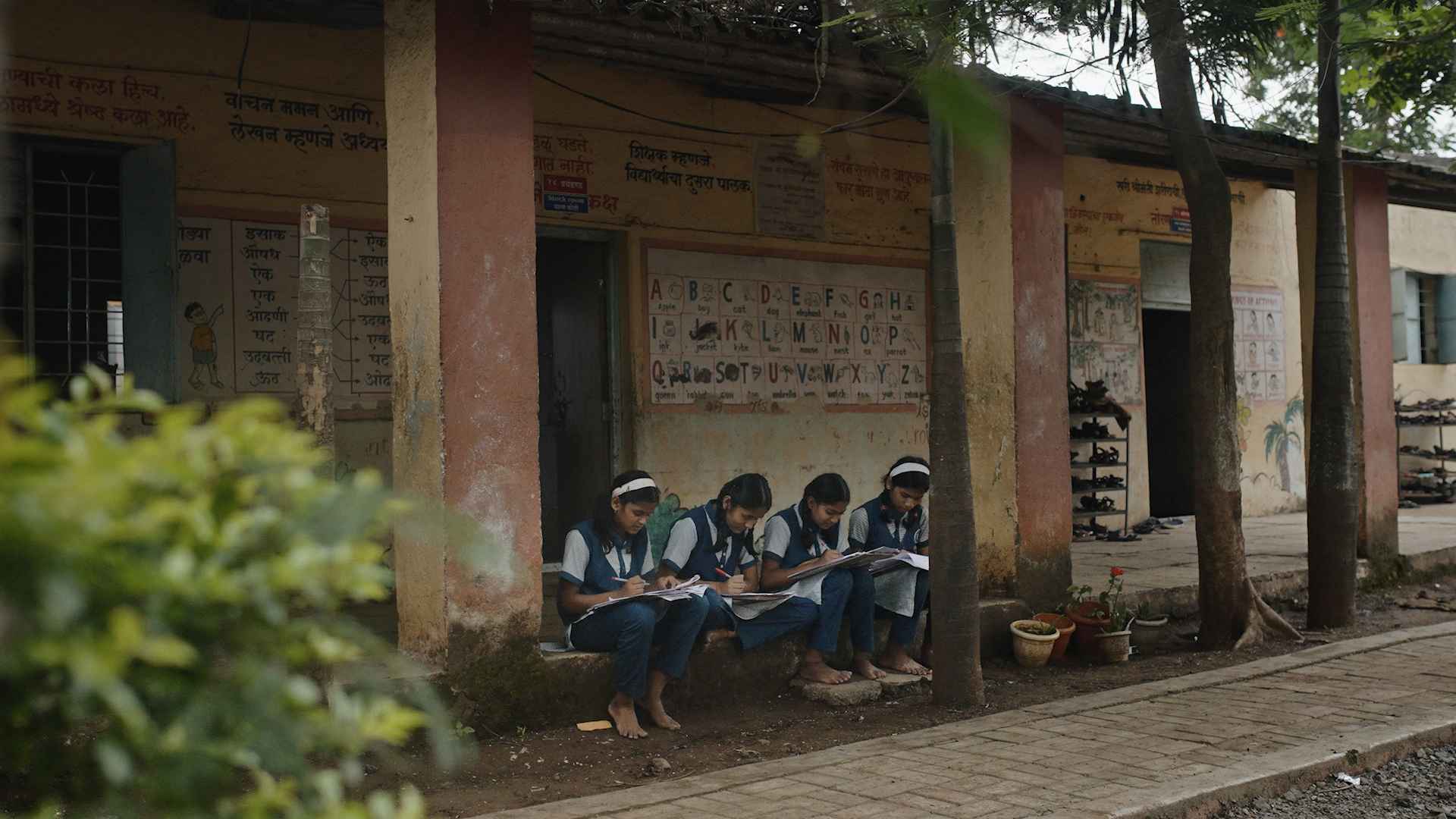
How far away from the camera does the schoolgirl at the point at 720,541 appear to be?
617 centimetres

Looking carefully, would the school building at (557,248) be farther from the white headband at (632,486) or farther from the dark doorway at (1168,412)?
the dark doorway at (1168,412)

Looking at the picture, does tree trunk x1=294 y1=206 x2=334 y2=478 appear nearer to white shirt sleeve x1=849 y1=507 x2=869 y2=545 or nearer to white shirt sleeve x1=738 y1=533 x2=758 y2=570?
white shirt sleeve x1=738 y1=533 x2=758 y2=570

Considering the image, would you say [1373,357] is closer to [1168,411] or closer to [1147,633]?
[1168,411]

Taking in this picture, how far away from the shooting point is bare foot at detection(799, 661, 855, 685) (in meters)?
6.45

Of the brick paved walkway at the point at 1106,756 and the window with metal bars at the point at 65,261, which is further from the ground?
the window with metal bars at the point at 65,261

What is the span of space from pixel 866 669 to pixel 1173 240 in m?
7.80

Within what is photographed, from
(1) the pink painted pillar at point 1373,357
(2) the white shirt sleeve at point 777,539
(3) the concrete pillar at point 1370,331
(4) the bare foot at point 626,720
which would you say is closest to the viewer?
(4) the bare foot at point 626,720

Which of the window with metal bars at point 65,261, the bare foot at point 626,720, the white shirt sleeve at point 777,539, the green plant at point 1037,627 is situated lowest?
the bare foot at point 626,720

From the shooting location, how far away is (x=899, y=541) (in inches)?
275

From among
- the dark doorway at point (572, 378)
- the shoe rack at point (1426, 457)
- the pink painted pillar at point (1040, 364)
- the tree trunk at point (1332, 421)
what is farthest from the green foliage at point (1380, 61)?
the shoe rack at point (1426, 457)

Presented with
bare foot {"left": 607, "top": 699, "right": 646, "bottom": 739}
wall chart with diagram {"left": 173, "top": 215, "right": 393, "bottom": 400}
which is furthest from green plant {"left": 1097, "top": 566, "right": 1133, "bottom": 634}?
wall chart with diagram {"left": 173, "top": 215, "right": 393, "bottom": 400}

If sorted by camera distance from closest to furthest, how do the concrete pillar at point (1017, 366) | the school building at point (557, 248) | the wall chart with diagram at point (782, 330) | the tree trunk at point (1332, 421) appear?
the school building at point (557, 248) → the concrete pillar at point (1017, 366) → the tree trunk at point (1332, 421) → the wall chart with diagram at point (782, 330)

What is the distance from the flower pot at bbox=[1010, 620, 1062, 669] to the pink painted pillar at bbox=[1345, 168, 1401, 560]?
4168 millimetres

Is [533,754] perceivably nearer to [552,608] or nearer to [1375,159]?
[552,608]
